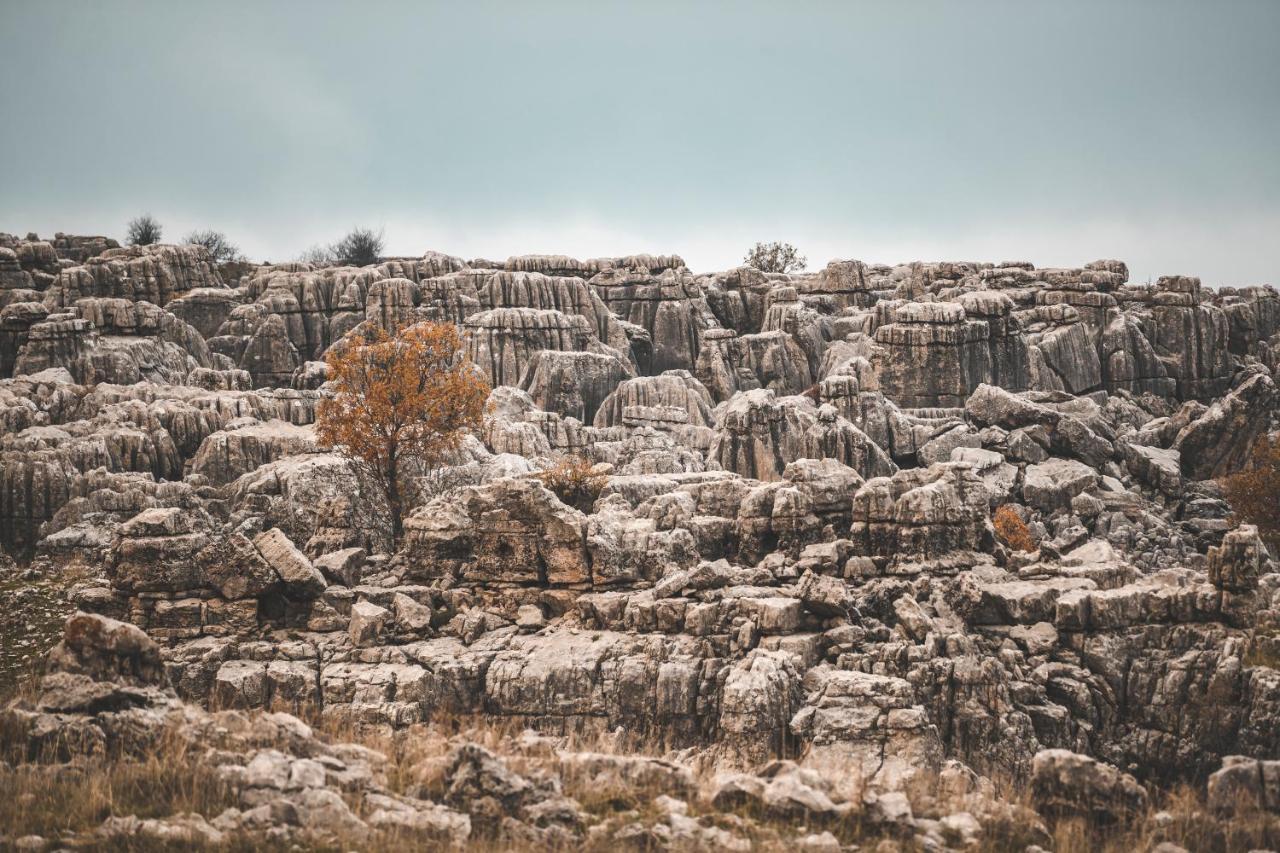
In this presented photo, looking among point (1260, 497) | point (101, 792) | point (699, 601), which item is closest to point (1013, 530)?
point (1260, 497)

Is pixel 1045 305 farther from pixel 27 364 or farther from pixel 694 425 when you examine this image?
pixel 27 364

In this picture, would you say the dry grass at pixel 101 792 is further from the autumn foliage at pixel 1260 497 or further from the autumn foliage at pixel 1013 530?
the autumn foliage at pixel 1260 497

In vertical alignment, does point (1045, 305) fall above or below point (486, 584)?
above

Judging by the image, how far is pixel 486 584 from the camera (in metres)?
21.7

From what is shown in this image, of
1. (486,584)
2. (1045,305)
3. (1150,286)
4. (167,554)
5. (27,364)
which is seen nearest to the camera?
(167,554)

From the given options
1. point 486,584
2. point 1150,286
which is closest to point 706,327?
point 1150,286

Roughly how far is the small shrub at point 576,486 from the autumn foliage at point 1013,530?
48.2ft

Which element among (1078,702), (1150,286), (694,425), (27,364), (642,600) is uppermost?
(1150,286)

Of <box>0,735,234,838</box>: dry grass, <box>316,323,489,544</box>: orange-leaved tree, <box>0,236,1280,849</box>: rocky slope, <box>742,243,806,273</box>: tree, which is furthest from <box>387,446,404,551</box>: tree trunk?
<box>742,243,806,273</box>: tree

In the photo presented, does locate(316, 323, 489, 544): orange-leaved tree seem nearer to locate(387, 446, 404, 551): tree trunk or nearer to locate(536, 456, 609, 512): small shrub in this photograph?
locate(387, 446, 404, 551): tree trunk

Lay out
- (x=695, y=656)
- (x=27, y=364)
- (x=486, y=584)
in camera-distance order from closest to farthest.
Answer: (x=695, y=656)
(x=486, y=584)
(x=27, y=364)

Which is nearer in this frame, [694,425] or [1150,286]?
[694,425]

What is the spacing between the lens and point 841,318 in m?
72.1

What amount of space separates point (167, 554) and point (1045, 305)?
197 feet
